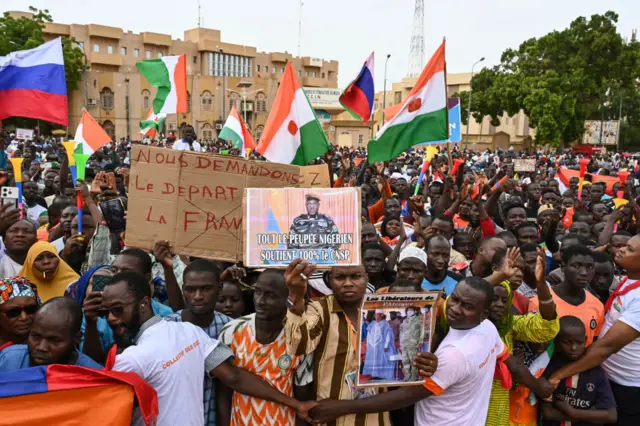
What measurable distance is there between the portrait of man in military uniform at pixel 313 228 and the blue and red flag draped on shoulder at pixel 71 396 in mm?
1081

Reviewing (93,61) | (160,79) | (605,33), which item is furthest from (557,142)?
(93,61)

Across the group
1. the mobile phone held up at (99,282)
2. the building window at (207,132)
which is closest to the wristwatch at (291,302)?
the mobile phone held up at (99,282)

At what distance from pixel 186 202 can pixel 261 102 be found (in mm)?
62589

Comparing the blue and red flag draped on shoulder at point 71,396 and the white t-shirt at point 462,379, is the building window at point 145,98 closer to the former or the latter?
the blue and red flag draped on shoulder at point 71,396

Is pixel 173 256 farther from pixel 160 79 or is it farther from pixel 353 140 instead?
pixel 353 140

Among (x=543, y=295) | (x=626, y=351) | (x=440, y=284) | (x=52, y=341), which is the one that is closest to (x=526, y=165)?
→ (x=440, y=284)

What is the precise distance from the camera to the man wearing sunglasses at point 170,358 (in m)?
2.51

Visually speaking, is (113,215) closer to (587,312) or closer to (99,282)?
(99,282)

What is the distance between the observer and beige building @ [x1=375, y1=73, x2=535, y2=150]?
62.0 metres

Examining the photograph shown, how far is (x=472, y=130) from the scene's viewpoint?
7044cm

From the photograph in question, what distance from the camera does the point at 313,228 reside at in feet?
9.90

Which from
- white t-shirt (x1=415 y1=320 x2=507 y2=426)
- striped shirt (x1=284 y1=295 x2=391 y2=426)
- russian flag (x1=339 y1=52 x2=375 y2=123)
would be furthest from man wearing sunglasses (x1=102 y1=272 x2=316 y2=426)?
russian flag (x1=339 y1=52 x2=375 y2=123)

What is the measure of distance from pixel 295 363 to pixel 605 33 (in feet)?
148

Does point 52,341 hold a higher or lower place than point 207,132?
lower
